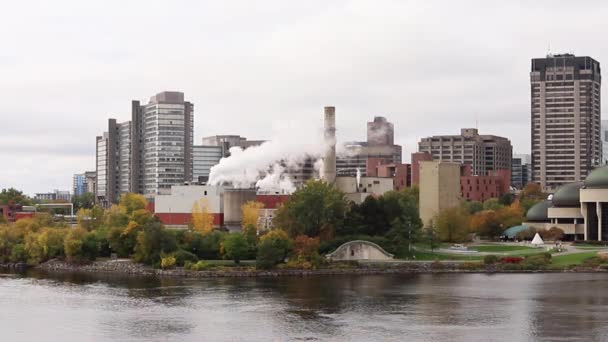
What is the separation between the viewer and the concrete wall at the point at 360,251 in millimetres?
101000

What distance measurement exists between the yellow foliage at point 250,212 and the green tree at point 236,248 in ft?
67.5

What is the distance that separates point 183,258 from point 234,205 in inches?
1202

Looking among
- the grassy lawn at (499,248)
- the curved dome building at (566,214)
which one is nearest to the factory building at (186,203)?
the grassy lawn at (499,248)

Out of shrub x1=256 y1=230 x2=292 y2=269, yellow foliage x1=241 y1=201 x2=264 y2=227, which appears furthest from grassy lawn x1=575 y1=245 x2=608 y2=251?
yellow foliage x1=241 y1=201 x2=264 y2=227

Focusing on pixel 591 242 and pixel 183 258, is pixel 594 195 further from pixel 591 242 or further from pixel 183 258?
pixel 183 258

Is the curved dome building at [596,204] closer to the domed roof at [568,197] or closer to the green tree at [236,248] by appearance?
the domed roof at [568,197]

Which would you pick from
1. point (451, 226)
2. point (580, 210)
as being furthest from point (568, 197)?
point (451, 226)

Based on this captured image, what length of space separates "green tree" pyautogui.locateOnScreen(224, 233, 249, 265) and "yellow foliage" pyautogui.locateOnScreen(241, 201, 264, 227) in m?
20.6

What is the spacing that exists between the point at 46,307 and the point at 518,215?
3312 inches

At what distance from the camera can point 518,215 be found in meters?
139

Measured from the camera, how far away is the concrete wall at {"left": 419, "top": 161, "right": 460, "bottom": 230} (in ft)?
429

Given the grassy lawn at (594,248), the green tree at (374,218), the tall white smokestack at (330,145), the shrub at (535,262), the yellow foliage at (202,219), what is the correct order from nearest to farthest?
1. the shrub at (535,262)
2. the green tree at (374,218)
3. the grassy lawn at (594,248)
4. the yellow foliage at (202,219)
5. the tall white smokestack at (330,145)

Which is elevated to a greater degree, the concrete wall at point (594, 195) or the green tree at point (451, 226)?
the concrete wall at point (594, 195)

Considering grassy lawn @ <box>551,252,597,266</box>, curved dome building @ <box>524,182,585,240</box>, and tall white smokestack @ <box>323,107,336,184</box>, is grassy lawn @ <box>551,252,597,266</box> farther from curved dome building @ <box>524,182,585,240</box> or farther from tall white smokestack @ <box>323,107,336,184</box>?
tall white smokestack @ <box>323,107,336,184</box>
